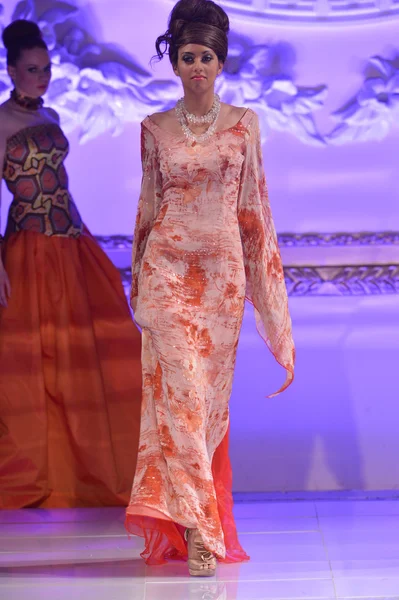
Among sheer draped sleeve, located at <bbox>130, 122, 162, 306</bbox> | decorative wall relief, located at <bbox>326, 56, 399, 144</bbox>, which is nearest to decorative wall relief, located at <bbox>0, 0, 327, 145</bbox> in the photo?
decorative wall relief, located at <bbox>326, 56, 399, 144</bbox>

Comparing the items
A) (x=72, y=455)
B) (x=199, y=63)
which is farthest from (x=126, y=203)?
(x=199, y=63)

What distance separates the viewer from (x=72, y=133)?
5375mm

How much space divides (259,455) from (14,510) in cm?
96

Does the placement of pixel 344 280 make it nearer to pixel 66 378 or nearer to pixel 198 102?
pixel 66 378

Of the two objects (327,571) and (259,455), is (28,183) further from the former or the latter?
(327,571)

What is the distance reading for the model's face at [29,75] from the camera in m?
4.67

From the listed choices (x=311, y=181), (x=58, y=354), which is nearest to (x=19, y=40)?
(x=58, y=354)

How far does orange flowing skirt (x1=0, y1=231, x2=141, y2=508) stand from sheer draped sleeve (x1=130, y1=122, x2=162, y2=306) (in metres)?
1.02

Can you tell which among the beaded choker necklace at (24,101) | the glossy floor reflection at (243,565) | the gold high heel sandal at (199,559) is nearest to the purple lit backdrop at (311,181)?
the beaded choker necklace at (24,101)

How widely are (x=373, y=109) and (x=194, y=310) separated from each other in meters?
2.28

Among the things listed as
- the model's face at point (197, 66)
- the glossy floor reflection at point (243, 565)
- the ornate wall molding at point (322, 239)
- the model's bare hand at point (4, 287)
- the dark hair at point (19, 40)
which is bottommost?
the glossy floor reflection at point (243, 565)

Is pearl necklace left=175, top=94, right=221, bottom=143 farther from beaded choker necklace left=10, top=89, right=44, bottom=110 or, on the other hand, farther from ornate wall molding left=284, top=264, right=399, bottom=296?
ornate wall molding left=284, top=264, right=399, bottom=296

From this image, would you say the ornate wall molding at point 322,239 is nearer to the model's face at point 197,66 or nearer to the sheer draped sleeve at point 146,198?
the sheer draped sleeve at point 146,198

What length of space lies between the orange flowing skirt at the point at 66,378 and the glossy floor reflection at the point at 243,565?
17 centimetres
